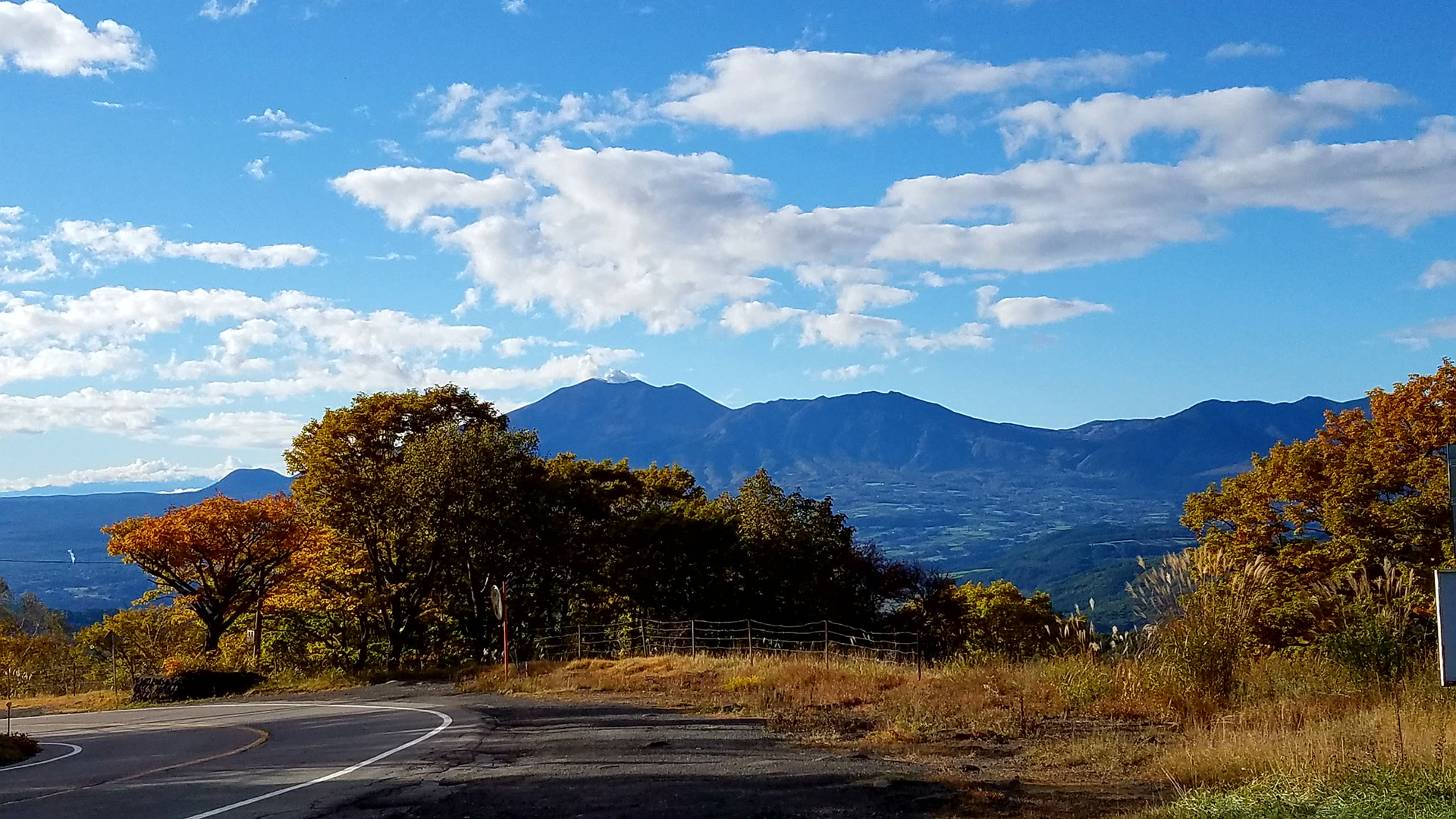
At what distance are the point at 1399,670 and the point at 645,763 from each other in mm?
8579

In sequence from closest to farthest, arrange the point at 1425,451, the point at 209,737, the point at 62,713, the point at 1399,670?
the point at 1399,670 → the point at 209,737 → the point at 62,713 → the point at 1425,451

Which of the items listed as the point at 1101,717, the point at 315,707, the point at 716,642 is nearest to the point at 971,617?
the point at 716,642

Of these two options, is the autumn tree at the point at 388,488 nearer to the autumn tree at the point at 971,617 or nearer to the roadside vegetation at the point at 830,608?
the roadside vegetation at the point at 830,608

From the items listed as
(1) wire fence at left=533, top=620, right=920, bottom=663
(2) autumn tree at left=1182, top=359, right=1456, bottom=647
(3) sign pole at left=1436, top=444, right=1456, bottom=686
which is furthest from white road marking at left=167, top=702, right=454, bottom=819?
(2) autumn tree at left=1182, top=359, right=1456, bottom=647

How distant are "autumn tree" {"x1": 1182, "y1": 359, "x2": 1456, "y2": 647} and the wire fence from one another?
10779mm

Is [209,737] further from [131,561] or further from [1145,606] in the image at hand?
[131,561]

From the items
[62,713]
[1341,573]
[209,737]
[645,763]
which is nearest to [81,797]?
[645,763]

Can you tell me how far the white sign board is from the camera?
25.8 ft

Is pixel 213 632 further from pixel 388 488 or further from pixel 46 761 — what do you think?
pixel 46 761

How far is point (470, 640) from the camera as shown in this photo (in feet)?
137

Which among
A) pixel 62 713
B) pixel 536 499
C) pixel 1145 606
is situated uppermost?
pixel 536 499

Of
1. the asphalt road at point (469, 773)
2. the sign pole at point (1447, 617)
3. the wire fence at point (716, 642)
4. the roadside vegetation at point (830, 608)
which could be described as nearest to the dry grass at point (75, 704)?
the roadside vegetation at point (830, 608)

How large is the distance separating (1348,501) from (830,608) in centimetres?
1759

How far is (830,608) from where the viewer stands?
1703 inches
